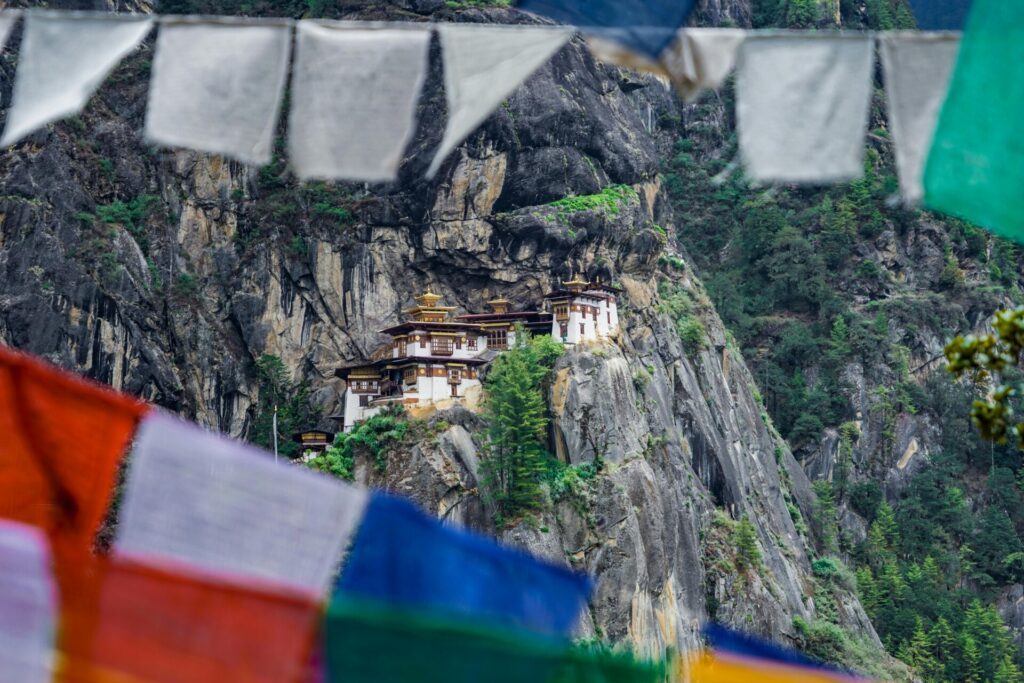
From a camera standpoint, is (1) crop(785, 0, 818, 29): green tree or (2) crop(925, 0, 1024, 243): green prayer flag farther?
(1) crop(785, 0, 818, 29): green tree

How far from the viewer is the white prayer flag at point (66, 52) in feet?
24.3

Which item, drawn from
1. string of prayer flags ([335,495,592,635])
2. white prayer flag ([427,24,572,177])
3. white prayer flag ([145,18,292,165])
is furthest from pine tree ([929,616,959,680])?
string of prayer flags ([335,495,592,635])

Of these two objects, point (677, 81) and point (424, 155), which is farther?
point (424, 155)

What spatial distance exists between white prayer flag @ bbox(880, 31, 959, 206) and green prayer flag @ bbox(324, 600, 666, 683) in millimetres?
2990

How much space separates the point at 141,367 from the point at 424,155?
34.6 ft

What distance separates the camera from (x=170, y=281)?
1811 inches

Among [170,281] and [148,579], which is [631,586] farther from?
[148,579]

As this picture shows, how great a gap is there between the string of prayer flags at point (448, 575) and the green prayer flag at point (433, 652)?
0.07 meters

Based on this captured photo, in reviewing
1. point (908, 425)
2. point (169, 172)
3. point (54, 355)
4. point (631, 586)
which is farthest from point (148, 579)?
point (908, 425)

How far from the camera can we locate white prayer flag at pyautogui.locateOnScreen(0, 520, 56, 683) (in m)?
5.79

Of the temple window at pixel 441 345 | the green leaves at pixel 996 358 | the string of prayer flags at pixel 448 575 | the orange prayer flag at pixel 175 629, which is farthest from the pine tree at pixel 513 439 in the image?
the orange prayer flag at pixel 175 629

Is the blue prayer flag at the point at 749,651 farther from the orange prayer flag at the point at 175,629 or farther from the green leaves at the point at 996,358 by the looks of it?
the orange prayer flag at the point at 175,629

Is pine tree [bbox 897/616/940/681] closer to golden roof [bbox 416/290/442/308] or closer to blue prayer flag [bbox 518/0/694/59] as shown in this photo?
golden roof [bbox 416/290/442/308]

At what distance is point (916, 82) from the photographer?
7.49 meters
